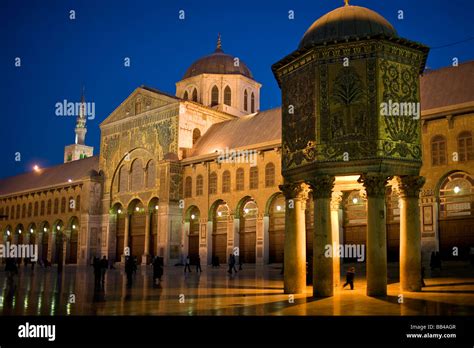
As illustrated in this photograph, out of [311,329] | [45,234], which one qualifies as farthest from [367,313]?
[45,234]

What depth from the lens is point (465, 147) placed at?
1075 inches

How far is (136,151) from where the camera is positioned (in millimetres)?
48188

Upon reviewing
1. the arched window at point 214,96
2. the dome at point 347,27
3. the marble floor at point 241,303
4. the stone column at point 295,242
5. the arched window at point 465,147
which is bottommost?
the marble floor at point 241,303

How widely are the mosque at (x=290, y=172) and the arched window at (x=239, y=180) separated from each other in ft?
0.34

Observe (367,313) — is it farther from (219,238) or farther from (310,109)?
(219,238)

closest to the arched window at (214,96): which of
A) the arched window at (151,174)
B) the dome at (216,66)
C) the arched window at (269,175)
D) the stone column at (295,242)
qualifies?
the dome at (216,66)

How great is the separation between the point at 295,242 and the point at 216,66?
3799 centimetres

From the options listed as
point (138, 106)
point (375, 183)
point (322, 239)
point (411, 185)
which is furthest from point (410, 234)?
point (138, 106)

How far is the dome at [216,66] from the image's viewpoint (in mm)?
51469

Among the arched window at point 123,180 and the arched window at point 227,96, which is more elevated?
the arched window at point 227,96

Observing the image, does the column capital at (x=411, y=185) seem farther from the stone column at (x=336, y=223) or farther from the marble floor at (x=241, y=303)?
the stone column at (x=336, y=223)

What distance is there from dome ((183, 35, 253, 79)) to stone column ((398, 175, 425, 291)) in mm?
38017

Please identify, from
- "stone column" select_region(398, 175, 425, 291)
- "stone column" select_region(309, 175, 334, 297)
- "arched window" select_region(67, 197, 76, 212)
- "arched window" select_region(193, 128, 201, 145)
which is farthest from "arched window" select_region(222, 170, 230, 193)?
"stone column" select_region(398, 175, 425, 291)

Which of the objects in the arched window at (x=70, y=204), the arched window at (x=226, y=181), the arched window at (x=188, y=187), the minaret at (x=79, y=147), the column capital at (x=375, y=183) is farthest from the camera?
the minaret at (x=79, y=147)
